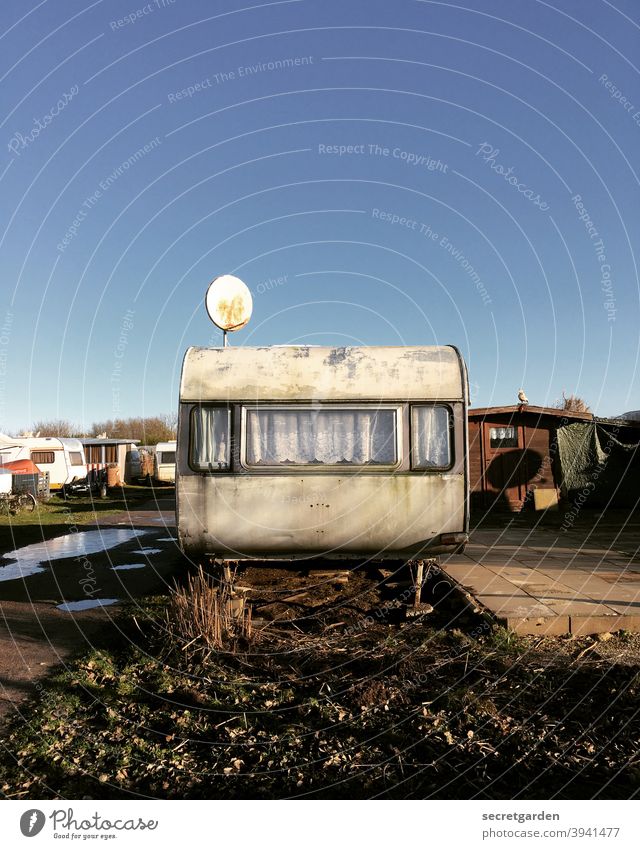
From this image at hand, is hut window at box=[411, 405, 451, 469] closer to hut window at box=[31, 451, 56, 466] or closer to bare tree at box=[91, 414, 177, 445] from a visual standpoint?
hut window at box=[31, 451, 56, 466]

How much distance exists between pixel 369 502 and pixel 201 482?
2.06 meters

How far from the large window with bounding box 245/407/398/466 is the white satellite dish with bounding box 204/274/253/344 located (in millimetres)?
3009

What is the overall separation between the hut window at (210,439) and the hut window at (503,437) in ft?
42.5

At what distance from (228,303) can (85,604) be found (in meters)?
5.19

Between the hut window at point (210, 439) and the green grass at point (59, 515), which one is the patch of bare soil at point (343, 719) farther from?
the green grass at point (59, 515)

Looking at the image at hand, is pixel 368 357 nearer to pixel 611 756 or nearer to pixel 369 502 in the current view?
pixel 369 502

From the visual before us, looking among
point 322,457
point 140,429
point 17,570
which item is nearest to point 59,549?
point 17,570

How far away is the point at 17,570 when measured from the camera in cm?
1106

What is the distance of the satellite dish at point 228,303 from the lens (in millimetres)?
9984

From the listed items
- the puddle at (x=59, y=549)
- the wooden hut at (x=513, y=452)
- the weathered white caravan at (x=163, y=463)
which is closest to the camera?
the puddle at (x=59, y=549)

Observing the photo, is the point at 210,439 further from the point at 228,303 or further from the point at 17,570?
the point at 17,570

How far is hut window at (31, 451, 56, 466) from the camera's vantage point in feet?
98.2

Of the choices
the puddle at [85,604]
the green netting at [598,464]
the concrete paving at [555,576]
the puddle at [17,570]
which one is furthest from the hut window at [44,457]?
the green netting at [598,464]
